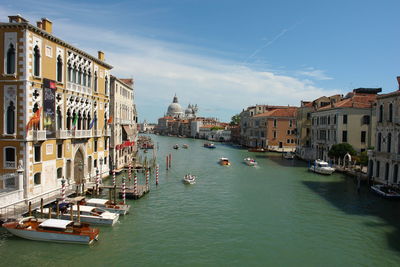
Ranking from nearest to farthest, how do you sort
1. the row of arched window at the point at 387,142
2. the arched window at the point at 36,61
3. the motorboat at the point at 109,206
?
the arched window at the point at 36,61
the motorboat at the point at 109,206
the row of arched window at the point at 387,142

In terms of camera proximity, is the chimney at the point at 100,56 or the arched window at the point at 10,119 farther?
the chimney at the point at 100,56

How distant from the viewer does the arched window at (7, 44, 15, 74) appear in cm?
1648

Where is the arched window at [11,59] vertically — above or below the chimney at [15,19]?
below

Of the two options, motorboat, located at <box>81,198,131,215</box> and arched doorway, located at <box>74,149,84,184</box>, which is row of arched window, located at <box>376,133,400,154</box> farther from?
arched doorway, located at <box>74,149,84,184</box>

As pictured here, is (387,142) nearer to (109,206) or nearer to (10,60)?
(109,206)

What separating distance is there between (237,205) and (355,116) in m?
21.3

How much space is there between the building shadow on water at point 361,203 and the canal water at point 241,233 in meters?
0.06

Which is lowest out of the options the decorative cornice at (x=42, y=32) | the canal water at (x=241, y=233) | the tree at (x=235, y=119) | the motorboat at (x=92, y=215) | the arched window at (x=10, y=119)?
the canal water at (x=241, y=233)

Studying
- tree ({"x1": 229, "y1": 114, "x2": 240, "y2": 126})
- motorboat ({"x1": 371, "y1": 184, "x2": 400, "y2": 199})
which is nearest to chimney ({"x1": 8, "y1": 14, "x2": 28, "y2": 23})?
motorboat ({"x1": 371, "y1": 184, "x2": 400, "y2": 199})

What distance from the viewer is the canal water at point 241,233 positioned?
12.9 m

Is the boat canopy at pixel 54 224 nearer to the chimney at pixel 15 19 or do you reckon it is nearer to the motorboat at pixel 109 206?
the motorboat at pixel 109 206

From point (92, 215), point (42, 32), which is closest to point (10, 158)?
point (92, 215)

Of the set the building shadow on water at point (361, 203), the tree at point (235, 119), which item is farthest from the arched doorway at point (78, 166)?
the tree at point (235, 119)

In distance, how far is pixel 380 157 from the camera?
84.2 ft
